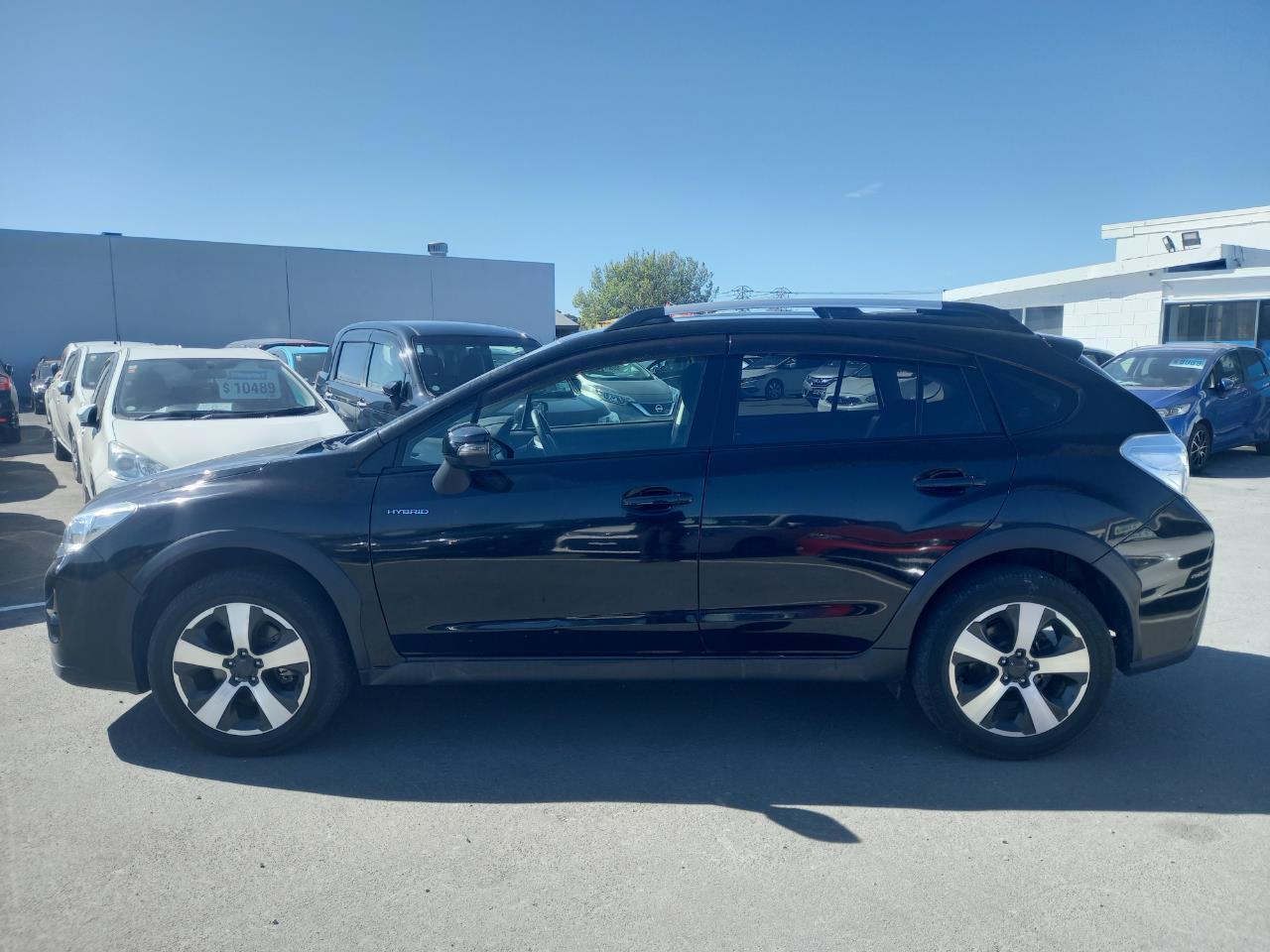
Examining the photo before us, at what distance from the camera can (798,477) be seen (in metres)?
3.86

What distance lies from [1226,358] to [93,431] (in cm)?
1325

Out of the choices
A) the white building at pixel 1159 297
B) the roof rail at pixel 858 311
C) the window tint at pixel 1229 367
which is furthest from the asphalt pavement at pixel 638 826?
the white building at pixel 1159 297

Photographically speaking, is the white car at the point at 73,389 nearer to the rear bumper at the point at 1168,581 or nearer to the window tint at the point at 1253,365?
the rear bumper at the point at 1168,581

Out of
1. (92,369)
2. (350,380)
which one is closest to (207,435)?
(350,380)

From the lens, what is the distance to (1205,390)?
12125mm

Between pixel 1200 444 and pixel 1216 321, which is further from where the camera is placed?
pixel 1216 321

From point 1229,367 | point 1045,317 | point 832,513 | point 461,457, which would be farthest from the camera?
point 1045,317

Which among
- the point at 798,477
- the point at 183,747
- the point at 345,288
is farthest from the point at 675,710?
the point at 345,288

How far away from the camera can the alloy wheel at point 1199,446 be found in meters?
12.0

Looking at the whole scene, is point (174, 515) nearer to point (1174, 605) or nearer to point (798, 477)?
point (798, 477)

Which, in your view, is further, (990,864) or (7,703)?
(7,703)

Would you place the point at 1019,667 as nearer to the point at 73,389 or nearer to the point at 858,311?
the point at 858,311

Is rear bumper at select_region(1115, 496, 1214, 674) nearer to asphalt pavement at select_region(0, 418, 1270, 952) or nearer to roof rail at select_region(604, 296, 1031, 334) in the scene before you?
asphalt pavement at select_region(0, 418, 1270, 952)

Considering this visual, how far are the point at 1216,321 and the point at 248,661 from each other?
21723 mm
